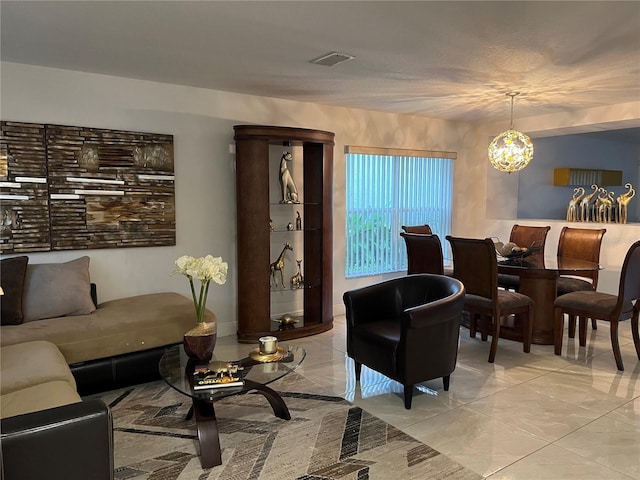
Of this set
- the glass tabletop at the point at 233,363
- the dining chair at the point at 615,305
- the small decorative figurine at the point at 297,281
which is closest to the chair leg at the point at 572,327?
the dining chair at the point at 615,305

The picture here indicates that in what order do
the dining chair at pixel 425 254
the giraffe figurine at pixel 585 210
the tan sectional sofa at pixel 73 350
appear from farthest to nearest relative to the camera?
the giraffe figurine at pixel 585 210
the dining chair at pixel 425 254
the tan sectional sofa at pixel 73 350

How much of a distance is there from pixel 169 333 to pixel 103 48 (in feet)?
6.77

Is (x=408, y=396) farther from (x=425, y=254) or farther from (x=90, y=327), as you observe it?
(x=90, y=327)

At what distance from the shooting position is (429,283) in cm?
353

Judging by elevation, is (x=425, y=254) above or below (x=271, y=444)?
above

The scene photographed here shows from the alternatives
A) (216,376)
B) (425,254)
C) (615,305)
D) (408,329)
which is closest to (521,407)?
(408,329)

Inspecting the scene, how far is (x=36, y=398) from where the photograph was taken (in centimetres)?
214

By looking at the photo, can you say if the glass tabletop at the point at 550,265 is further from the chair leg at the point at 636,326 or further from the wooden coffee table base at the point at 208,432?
the wooden coffee table base at the point at 208,432

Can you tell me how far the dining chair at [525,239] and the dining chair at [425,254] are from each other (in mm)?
1063

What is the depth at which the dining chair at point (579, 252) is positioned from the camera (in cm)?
463

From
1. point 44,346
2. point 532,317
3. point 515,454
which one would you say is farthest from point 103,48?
point 532,317

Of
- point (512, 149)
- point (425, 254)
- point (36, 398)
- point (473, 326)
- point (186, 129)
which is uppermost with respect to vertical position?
→ point (186, 129)

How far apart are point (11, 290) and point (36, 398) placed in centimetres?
140

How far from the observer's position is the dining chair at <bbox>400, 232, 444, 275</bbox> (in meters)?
4.32
